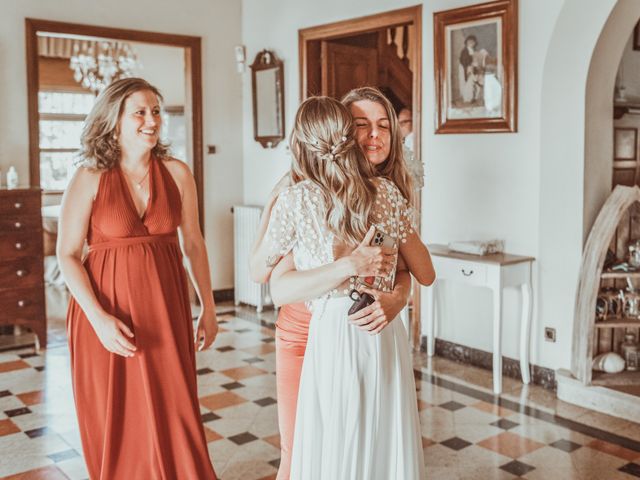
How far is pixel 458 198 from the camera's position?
5.58m

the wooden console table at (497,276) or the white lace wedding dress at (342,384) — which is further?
the wooden console table at (497,276)

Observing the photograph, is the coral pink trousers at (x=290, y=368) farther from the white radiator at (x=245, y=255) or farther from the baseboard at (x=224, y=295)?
the baseboard at (x=224, y=295)

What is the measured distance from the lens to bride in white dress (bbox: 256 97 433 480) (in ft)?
7.04

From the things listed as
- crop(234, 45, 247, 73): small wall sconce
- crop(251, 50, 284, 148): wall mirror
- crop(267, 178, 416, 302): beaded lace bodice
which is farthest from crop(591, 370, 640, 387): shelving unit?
crop(234, 45, 247, 73): small wall sconce

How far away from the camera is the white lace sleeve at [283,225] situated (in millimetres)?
2203

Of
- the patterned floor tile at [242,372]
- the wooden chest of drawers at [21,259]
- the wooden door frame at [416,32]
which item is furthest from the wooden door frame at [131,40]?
the patterned floor tile at [242,372]

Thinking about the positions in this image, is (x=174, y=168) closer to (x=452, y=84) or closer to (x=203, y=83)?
(x=452, y=84)

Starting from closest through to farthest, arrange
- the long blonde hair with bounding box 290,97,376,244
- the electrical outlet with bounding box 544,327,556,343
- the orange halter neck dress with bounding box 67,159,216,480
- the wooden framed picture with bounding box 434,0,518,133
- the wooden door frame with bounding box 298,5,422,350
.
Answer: the long blonde hair with bounding box 290,97,376,244, the orange halter neck dress with bounding box 67,159,216,480, the electrical outlet with bounding box 544,327,556,343, the wooden framed picture with bounding box 434,0,518,133, the wooden door frame with bounding box 298,5,422,350

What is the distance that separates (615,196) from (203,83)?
4286 millimetres

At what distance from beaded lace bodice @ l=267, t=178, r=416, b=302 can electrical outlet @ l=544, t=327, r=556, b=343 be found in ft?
9.84

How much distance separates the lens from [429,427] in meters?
4.33

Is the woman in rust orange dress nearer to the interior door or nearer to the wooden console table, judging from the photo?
the wooden console table

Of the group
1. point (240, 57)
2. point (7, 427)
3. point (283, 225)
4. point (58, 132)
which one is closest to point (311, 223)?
point (283, 225)

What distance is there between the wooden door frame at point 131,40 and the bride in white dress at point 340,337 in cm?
487
